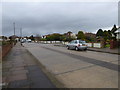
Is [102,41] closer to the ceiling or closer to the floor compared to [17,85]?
closer to the ceiling

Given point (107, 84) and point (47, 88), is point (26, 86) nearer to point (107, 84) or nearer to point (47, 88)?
point (47, 88)

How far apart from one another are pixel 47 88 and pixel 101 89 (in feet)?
5.92

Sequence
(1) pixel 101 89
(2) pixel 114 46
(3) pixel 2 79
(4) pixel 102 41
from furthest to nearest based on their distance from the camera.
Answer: (4) pixel 102 41, (2) pixel 114 46, (3) pixel 2 79, (1) pixel 101 89

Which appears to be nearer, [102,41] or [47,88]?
[47,88]

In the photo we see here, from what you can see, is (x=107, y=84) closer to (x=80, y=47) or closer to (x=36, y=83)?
(x=36, y=83)

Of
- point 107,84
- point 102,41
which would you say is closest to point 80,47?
point 102,41

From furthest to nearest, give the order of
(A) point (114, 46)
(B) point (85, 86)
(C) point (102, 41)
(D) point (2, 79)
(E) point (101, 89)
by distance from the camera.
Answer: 1. (C) point (102, 41)
2. (A) point (114, 46)
3. (D) point (2, 79)
4. (B) point (85, 86)
5. (E) point (101, 89)

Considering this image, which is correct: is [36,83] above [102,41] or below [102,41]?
below

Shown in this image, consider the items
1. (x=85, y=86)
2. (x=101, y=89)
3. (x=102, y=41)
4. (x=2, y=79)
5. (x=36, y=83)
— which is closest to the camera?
(x=101, y=89)

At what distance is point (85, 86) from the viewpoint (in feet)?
12.7

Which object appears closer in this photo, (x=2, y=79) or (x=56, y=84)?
(x=56, y=84)

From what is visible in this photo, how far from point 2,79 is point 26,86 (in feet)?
4.75

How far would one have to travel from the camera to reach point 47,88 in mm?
3734

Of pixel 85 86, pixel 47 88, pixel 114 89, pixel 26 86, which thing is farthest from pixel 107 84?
pixel 26 86
